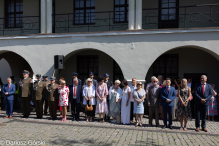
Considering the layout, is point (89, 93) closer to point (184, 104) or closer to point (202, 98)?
point (184, 104)

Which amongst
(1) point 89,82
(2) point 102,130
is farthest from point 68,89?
(2) point 102,130

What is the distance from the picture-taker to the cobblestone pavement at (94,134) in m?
6.10

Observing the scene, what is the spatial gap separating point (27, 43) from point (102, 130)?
620 centimetres

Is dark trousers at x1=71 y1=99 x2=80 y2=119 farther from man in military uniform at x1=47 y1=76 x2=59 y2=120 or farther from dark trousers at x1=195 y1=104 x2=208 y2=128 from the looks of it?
dark trousers at x1=195 y1=104 x2=208 y2=128

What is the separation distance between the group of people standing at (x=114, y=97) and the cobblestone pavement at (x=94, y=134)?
0.54m

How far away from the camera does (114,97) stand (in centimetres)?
847

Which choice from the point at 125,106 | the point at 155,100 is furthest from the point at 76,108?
the point at 155,100

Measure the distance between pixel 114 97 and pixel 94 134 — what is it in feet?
6.50

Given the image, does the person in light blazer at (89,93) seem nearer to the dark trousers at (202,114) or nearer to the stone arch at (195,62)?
the dark trousers at (202,114)

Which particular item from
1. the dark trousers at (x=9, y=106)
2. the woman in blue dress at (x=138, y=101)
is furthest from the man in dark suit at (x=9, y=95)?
the woman in blue dress at (x=138, y=101)

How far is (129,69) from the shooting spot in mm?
9938

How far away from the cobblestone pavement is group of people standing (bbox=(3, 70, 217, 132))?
54 cm

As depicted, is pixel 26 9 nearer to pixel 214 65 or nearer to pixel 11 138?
pixel 11 138

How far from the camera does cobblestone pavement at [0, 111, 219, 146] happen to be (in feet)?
20.0
